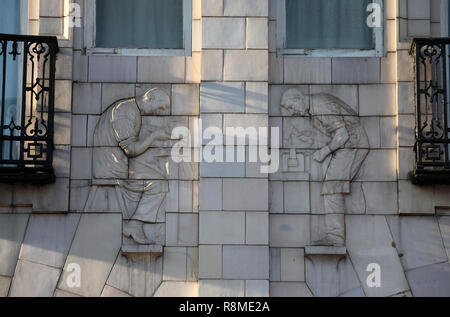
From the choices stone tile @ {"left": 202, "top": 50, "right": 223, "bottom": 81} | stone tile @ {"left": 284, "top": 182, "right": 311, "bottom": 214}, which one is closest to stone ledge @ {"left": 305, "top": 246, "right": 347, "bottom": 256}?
stone tile @ {"left": 284, "top": 182, "right": 311, "bottom": 214}

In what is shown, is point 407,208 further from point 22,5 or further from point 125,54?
point 22,5

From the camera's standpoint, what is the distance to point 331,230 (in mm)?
14688

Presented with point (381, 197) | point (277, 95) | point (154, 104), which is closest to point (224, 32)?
point (277, 95)

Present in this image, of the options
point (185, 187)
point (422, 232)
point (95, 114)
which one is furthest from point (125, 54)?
point (422, 232)

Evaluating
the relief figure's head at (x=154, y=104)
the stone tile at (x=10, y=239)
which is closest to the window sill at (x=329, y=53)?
the relief figure's head at (x=154, y=104)

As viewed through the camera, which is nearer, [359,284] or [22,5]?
[359,284]

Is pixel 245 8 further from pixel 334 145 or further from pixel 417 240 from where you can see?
pixel 417 240

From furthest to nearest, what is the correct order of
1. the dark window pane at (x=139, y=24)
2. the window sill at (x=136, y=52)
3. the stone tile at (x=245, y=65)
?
the dark window pane at (x=139, y=24) < the window sill at (x=136, y=52) < the stone tile at (x=245, y=65)

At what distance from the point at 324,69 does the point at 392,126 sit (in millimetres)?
1194

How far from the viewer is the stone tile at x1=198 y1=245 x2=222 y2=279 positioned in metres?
14.4

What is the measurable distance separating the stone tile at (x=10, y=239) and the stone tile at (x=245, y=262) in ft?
8.70

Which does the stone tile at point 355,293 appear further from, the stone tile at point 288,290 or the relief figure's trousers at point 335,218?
the relief figure's trousers at point 335,218

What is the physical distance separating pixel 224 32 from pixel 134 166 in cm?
215

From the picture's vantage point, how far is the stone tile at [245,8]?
15.2 meters
